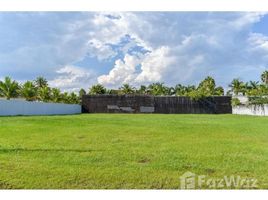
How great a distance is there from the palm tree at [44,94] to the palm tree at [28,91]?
1188 millimetres

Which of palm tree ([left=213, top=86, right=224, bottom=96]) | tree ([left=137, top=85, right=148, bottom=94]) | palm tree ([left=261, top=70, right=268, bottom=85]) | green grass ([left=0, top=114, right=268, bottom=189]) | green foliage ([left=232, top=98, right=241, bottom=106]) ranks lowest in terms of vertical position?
green grass ([left=0, top=114, right=268, bottom=189])

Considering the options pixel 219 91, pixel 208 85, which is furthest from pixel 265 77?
pixel 208 85

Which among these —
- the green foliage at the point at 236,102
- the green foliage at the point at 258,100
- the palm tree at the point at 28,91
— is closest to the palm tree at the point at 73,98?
the palm tree at the point at 28,91

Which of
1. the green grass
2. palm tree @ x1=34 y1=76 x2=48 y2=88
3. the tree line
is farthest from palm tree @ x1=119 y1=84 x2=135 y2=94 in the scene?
the green grass

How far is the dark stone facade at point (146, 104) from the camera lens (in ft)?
109

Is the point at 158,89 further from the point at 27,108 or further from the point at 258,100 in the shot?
the point at 27,108

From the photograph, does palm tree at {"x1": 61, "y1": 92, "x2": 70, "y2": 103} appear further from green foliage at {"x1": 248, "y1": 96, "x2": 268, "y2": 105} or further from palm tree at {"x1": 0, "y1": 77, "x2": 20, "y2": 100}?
green foliage at {"x1": 248, "y1": 96, "x2": 268, "y2": 105}

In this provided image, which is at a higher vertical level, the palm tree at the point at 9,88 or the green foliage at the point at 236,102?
the palm tree at the point at 9,88

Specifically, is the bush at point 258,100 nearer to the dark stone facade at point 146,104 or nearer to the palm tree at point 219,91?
the dark stone facade at point 146,104

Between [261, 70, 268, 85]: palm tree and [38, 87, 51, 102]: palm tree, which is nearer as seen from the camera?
[38, 87, 51, 102]: palm tree

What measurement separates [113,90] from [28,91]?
16868 mm

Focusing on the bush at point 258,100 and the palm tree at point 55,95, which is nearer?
the bush at point 258,100

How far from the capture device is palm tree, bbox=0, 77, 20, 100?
89.0ft
